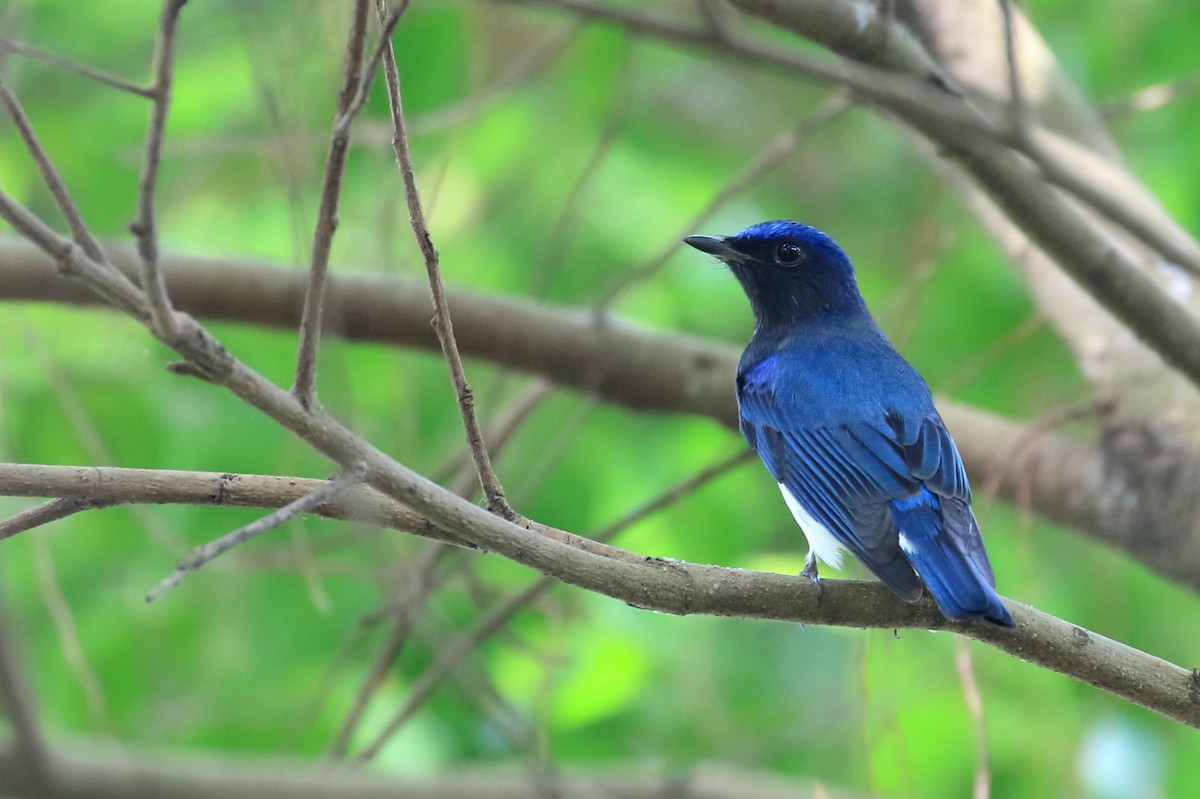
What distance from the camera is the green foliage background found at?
4758mm

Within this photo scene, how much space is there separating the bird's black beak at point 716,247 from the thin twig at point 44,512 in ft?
8.29

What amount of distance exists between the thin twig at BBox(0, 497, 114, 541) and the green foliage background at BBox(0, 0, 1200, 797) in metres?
1.67

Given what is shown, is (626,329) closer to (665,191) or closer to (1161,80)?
(665,191)

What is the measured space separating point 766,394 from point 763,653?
1849 mm

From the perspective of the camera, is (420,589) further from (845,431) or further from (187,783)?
(187,783)

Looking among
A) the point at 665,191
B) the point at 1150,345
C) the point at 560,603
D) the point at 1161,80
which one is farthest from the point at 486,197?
the point at 1150,345

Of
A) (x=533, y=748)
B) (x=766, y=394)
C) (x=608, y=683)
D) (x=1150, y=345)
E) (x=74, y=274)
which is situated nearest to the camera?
(x=74, y=274)

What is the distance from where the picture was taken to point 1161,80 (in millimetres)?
5848

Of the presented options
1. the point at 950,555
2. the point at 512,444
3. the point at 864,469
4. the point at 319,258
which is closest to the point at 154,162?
the point at 319,258

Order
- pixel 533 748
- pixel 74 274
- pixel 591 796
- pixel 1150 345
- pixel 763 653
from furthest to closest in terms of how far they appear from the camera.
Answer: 1. pixel 763 653
2. pixel 1150 345
3. pixel 533 748
4. pixel 591 796
5. pixel 74 274

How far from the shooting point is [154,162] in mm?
1613

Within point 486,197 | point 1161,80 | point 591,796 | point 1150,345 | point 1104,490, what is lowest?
point 591,796

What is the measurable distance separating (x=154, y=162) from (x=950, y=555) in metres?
2.03

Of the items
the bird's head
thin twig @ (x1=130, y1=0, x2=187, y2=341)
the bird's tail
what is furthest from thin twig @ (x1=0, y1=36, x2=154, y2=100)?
the bird's head
